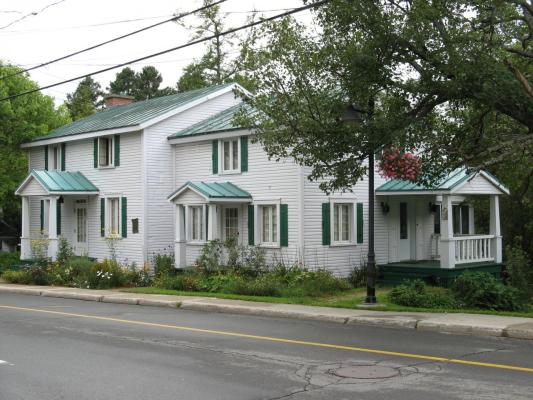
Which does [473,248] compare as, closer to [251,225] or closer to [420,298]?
[420,298]

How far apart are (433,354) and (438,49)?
6.36 metres

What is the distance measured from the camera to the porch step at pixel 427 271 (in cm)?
2036

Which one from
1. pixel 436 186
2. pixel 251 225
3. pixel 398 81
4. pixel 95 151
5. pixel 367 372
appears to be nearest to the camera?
pixel 367 372

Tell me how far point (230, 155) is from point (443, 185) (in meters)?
7.34

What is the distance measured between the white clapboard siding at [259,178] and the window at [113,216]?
3305 mm

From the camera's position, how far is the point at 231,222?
2298cm

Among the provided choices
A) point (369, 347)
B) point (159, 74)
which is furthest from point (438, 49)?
point (159, 74)

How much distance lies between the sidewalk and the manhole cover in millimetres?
3950

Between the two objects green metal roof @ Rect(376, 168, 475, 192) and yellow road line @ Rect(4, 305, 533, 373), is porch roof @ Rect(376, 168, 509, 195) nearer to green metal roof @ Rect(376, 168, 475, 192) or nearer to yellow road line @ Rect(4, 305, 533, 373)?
green metal roof @ Rect(376, 168, 475, 192)

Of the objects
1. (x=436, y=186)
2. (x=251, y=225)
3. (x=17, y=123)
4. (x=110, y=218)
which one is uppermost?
(x=17, y=123)

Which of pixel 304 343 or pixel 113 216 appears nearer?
pixel 304 343

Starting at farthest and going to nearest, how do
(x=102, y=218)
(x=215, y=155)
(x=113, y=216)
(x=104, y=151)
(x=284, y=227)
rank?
(x=104, y=151) < (x=102, y=218) < (x=113, y=216) < (x=215, y=155) < (x=284, y=227)

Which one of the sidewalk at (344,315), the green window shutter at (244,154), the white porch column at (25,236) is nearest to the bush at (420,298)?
the sidewalk at (344,315)

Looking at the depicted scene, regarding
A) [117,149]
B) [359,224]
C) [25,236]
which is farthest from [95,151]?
[359,224]
